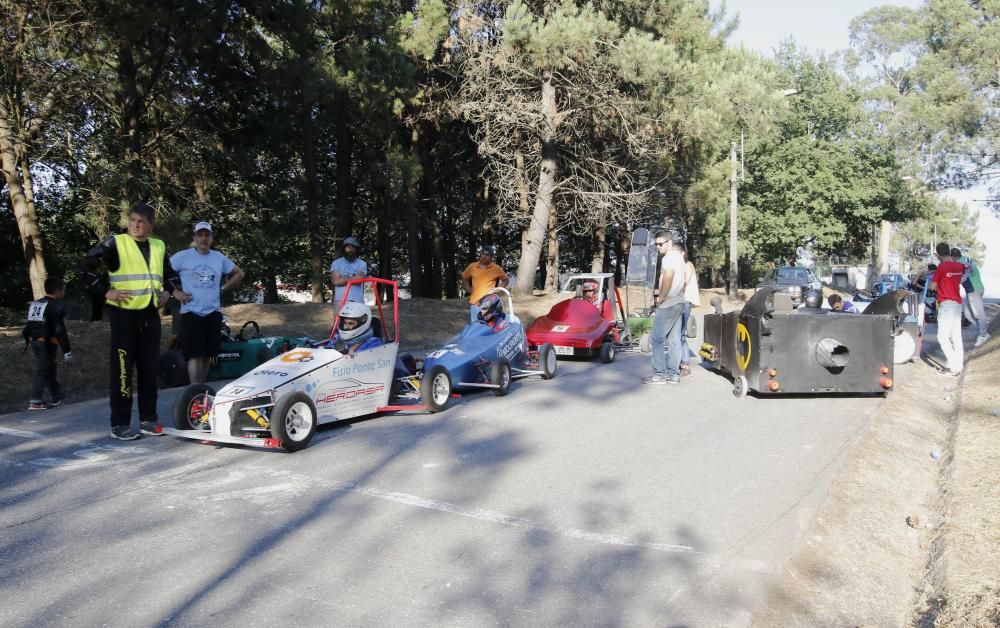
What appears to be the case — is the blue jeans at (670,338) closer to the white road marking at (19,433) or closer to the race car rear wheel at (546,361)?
the race car rear wheel at (546,361)

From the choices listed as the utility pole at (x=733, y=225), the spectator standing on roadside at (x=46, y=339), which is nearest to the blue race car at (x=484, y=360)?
the spectator standing on roadside at (x=46, y=339)

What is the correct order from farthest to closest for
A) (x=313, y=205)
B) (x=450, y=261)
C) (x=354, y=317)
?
(x=450, y=261) → (x=313, y=205) → (x=354, y=317)

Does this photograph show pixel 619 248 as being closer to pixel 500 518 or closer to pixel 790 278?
pixel 790 278

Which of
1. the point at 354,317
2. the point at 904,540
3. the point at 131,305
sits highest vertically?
the point at 131,305

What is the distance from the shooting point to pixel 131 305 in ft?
24.0

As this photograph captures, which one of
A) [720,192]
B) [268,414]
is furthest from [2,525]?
[720,192]

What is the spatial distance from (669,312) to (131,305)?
6521 millimetres

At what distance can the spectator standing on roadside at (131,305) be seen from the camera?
23.8 ft

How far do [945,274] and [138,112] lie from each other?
15.2 m

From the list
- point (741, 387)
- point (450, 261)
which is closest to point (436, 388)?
point (741, 387)

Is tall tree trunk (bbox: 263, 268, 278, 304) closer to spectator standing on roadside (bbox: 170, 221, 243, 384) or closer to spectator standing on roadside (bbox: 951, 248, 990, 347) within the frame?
spectator standing on roadside (bbox: 170, 221, 243, 384)

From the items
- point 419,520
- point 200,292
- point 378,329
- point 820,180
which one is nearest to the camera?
point 419,520

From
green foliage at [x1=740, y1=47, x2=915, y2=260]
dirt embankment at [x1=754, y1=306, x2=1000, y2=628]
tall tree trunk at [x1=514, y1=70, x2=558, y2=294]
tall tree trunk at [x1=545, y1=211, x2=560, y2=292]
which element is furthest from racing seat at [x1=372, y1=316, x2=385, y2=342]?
green foliage at [x1=740, y1=47, x2=915, y2=260]

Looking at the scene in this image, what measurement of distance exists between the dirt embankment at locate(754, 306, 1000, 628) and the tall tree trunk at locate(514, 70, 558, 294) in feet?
55.4
